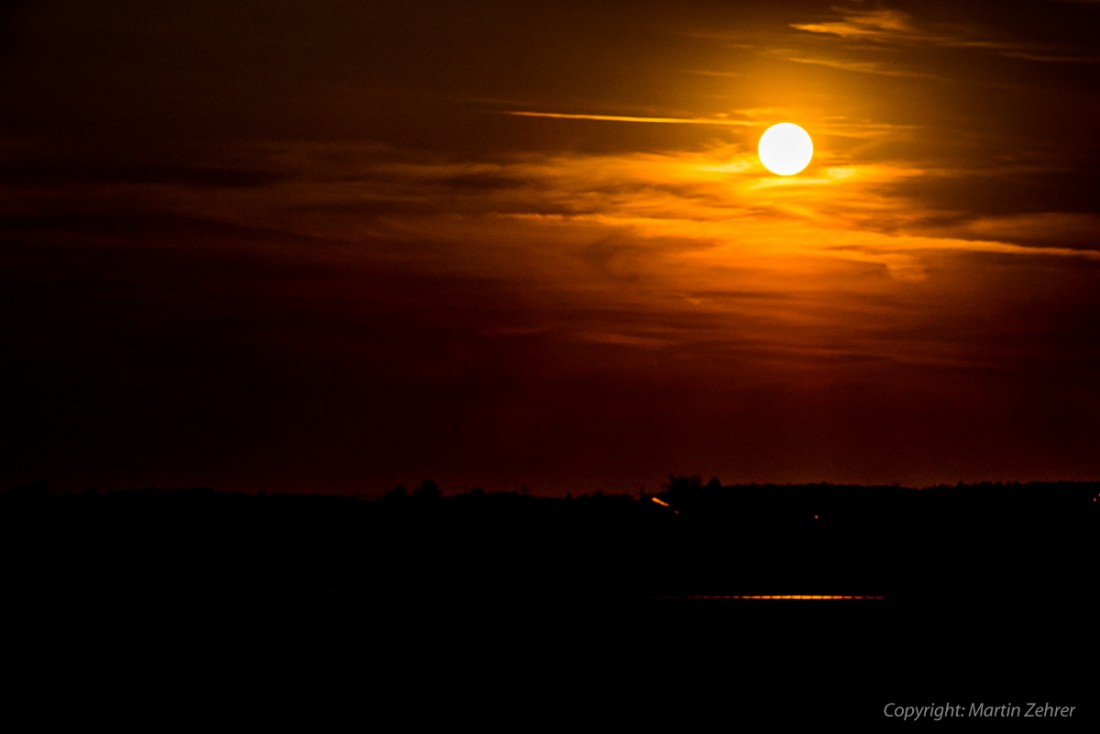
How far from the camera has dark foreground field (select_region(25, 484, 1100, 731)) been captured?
2686 cm

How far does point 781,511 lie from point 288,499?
3218 cm

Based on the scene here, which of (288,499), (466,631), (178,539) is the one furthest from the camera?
(288,499)

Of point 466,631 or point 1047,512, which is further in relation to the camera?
point 1047,512

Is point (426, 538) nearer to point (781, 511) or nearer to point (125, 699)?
point (781, 511)

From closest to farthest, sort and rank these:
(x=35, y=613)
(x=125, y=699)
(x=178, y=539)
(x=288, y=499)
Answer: (x=125, y=699) < (x=35, y=613) < (x=178, y=539) < (x=288, y=499)

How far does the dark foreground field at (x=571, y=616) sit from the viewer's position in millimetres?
26859

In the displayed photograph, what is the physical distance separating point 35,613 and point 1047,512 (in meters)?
52.4

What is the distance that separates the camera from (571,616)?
37812 mm

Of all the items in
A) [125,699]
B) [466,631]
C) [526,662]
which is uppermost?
[466,631]

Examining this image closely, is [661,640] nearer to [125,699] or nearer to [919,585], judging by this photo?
[125,699]

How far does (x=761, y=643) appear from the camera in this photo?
108 feet

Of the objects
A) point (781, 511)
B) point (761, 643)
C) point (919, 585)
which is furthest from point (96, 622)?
point (781, 511)

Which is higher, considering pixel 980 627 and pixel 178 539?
pixel 178 539

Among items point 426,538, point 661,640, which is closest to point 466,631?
point 661,640
